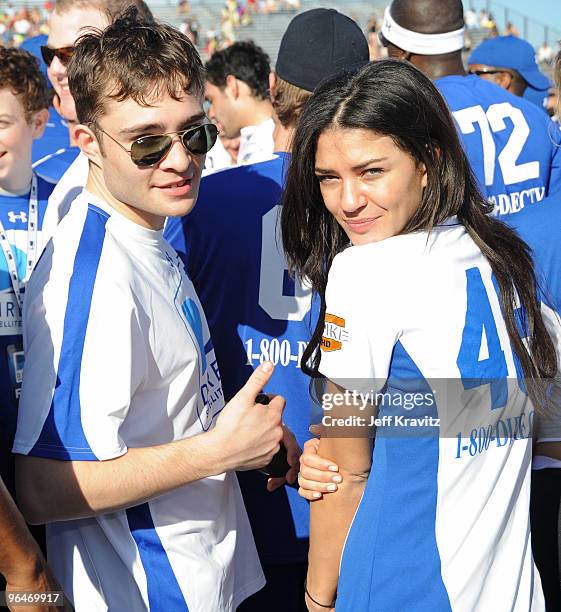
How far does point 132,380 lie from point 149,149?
0.63 metres

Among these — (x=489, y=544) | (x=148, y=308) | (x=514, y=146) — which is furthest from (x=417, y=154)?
(x=514, y=146)

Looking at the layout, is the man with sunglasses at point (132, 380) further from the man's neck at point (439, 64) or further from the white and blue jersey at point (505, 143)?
the man's neck at point (439, 64)

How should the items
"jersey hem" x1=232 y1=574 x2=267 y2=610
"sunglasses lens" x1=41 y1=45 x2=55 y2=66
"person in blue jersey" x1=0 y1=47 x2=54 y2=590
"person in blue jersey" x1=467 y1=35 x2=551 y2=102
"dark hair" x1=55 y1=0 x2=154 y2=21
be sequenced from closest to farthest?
"jersey hem" x1=232 y1=574 x2=267 y2=610
"person in blue jersey" x1=0 y1=47 x2=54 y2=590
"dark hair" x1=55 y1=0 x2=154 y2=21
"sunglasses lens" x1=41 y1=45 x2=55 y2=66
"person in blue jersey" x1=467 y1=35 x2=551 y2=102

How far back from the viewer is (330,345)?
1.92 meters

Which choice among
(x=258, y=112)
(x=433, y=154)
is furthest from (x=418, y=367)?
(x=258, y=112)

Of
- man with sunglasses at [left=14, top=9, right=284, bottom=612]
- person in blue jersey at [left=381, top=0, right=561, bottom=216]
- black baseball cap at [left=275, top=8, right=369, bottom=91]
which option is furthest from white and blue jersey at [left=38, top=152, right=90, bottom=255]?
person in blue jersey at [left=381, top=0, right=561, bottom=216]

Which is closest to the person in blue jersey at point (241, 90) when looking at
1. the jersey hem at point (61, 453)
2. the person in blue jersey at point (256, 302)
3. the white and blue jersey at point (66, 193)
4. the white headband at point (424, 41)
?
the white headband at point (424, 41)

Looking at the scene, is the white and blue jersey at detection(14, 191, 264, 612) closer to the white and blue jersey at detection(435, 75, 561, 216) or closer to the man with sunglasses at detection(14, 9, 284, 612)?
the man with sunglasses at detection(14, 9, 284, 612)

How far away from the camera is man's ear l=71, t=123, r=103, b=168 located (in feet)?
7.55

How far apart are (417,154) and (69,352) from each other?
963 millimetres

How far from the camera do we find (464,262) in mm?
1951

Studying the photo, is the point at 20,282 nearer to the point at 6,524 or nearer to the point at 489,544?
the point at 6,524

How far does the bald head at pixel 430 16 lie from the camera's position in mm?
4262

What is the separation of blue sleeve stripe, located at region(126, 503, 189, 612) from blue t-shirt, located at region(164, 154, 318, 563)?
0.65m
